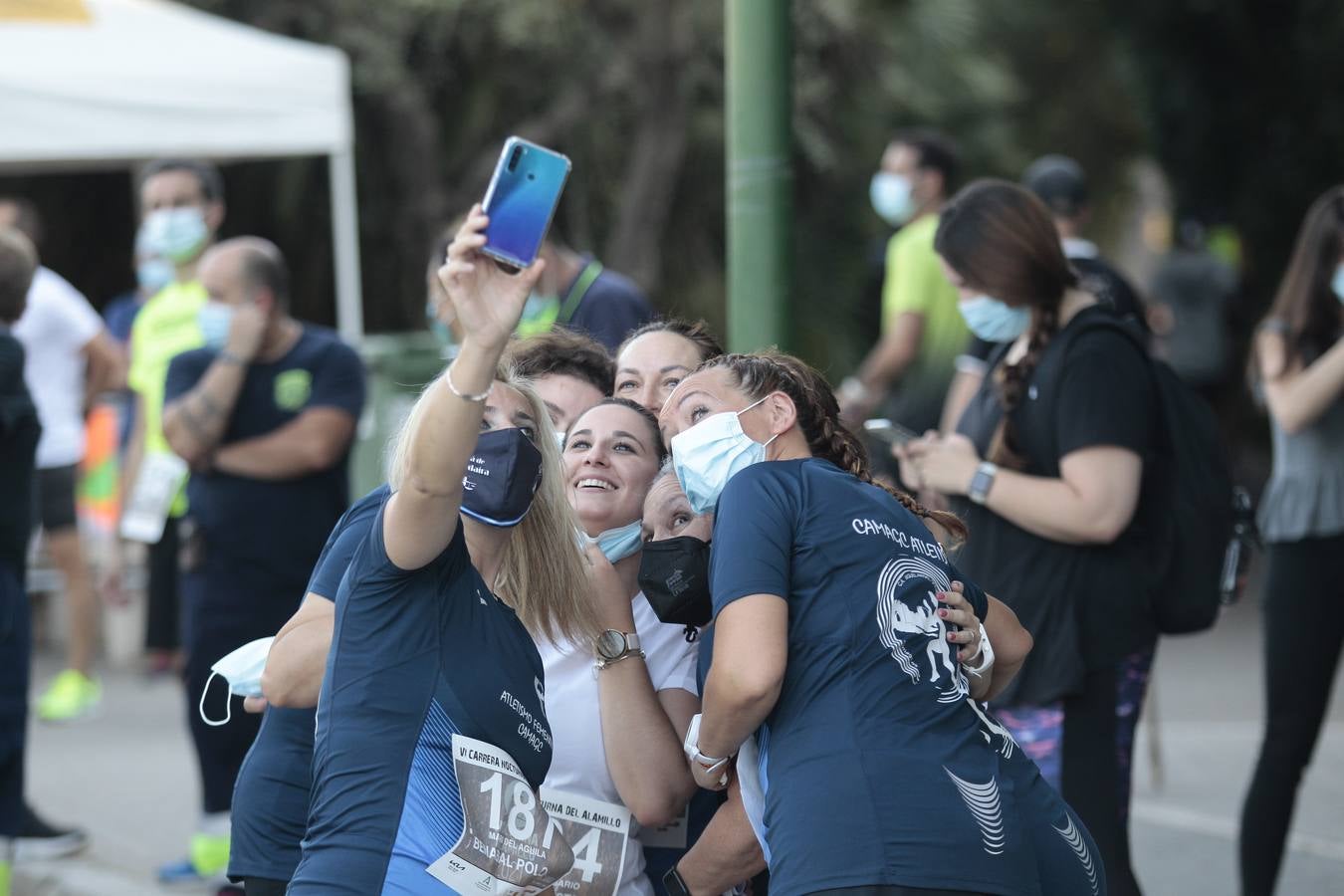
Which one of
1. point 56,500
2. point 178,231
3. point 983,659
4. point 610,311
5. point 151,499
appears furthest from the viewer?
point 56,500

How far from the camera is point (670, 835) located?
10.5 feet

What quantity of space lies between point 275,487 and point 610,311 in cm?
117

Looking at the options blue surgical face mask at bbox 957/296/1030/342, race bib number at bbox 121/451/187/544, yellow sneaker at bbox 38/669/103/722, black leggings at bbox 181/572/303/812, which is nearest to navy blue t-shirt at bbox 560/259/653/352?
black leggings at bbox 181/572/303/812

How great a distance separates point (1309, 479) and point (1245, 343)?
1031 cm

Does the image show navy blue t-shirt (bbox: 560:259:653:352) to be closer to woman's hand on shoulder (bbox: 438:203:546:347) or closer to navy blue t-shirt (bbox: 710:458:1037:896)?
navy blue t-shirt (bbox: 710:458:1037:896)

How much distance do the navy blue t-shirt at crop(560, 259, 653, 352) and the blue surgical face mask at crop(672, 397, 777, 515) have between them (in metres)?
2.27

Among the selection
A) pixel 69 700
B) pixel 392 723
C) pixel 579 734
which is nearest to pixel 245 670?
pixel 579 734

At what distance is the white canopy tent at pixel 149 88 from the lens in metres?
8.20

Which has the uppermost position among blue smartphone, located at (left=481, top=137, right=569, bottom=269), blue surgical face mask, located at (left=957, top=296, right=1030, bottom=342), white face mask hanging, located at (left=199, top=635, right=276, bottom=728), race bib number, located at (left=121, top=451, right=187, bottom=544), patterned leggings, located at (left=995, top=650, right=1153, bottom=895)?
blue smartphone, located at (left=481, top=137, right=569, bottom=269)

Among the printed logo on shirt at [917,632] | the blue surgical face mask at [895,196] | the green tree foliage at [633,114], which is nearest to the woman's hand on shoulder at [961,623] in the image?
the printed logo on shirt at [917,632]

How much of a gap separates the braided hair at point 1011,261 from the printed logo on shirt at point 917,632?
4.35 ft

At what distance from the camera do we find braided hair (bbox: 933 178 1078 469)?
394cm

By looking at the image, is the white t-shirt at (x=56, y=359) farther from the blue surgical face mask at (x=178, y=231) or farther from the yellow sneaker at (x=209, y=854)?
the yellow sneaker at (x=209, y=854)

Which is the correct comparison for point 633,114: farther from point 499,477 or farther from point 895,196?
point 499,477
